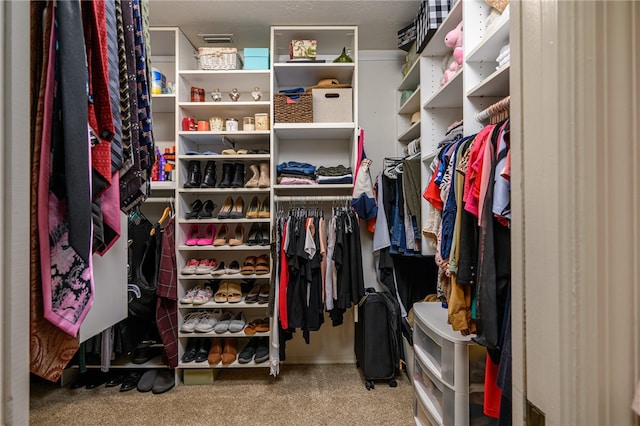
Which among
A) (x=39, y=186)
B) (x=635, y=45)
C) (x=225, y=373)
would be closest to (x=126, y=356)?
(x=225, y=373)

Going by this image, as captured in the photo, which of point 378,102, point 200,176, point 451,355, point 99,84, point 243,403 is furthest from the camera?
point 378,102

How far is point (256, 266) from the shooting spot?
234cm

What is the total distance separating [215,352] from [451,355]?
166 centimetres

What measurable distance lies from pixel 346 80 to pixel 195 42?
122 centimetres

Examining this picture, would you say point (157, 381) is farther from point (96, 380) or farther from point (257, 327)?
point (257, 327)

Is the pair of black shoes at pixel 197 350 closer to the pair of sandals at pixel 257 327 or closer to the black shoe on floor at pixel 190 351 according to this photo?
the black shoe on floor at pixel 190 351

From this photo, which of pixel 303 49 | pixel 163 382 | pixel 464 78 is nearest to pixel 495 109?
pixel 464 78

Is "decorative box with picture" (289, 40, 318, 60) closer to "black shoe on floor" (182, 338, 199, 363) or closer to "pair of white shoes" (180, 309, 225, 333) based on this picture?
"pair of white shoes" (180, 309, 225, 333)

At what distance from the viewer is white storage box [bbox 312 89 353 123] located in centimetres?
234

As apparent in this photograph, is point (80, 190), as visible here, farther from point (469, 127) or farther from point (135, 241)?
point (135, 241)

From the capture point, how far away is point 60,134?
0.55 metres

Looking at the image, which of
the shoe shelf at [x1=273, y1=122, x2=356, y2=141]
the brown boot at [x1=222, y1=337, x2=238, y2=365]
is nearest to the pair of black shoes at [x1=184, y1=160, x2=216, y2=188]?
the shoe shelf at [x1=273, y1=122, x2=356, y2=141]

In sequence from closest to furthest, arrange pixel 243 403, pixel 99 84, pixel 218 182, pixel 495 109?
pixel 99 84, pixel 495 109, pixel 243 403, pixel 218 182

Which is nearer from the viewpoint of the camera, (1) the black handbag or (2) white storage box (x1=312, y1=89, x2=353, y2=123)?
(1) the black handbag
